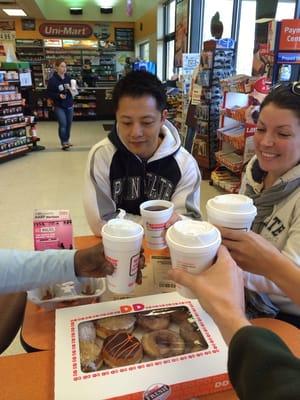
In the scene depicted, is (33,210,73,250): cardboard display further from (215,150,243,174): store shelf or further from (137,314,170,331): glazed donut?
(215,150,243,174): store shelf

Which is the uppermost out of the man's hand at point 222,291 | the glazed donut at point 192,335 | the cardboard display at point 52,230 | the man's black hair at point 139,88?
the man's black hair at point 139,88

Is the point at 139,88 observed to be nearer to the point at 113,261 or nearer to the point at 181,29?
the point at 113,261

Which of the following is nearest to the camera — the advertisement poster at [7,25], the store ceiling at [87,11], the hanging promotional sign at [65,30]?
the store ceiling at [87,11]

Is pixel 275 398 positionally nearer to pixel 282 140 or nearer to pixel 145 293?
pixel 145 293

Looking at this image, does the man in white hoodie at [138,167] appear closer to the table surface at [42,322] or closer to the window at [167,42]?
the table surface at [42,322]

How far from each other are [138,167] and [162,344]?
1.10 m

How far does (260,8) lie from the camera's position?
4508 millimetres

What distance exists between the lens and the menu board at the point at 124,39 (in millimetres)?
12534

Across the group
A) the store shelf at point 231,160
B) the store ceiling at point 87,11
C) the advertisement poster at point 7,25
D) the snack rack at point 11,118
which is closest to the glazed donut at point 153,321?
the store shelf at point 231,160

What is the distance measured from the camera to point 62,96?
7.19 m

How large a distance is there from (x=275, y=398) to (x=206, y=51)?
16.8 ft

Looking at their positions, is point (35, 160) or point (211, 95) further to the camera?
point (35, 160)

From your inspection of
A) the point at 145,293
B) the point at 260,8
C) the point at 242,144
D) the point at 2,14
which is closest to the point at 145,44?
the point at 2,14

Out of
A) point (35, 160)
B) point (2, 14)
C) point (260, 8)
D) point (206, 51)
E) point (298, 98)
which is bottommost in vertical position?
point (35, 160)
